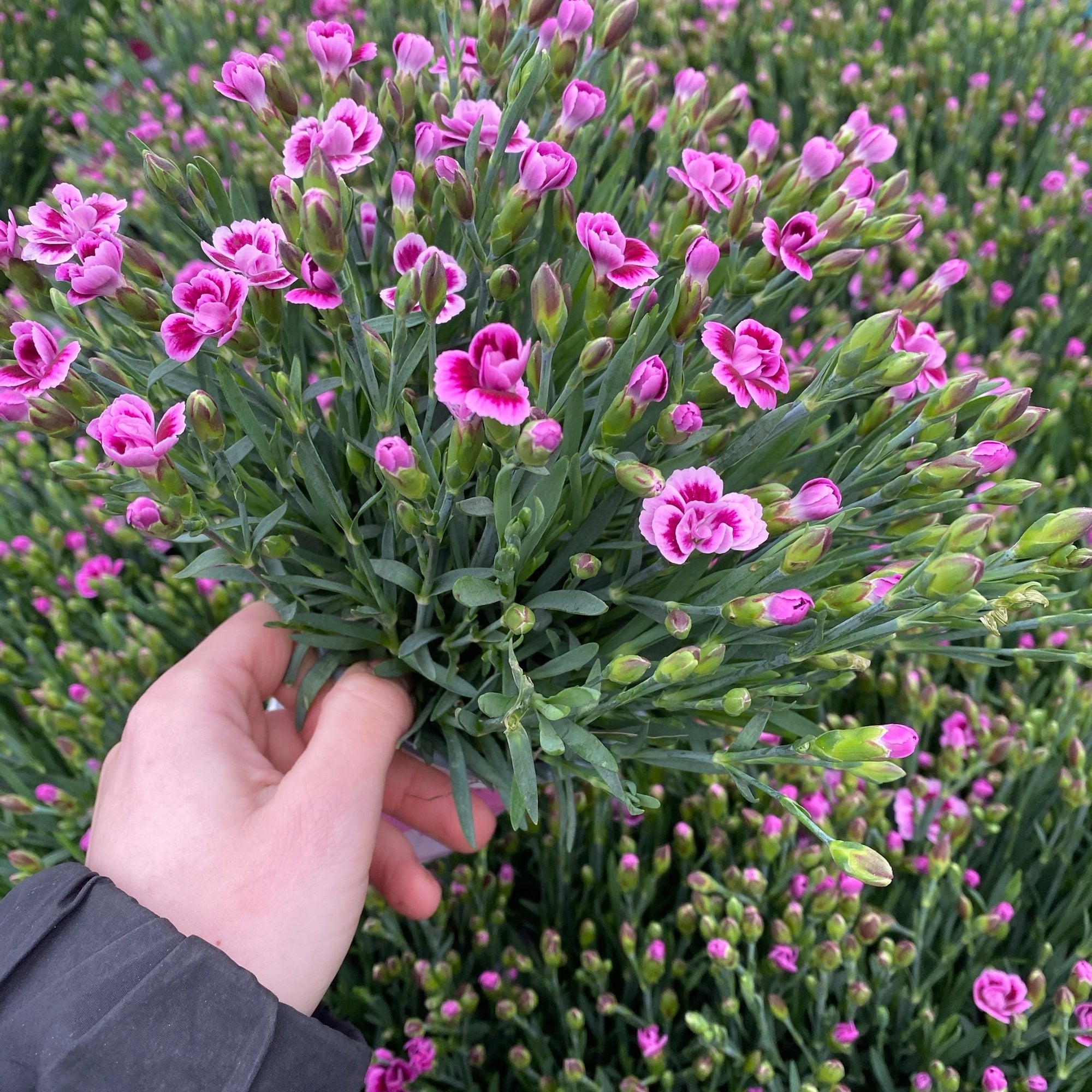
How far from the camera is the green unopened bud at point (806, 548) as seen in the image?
1.70ft

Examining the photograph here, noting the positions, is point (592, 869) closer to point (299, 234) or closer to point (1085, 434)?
point (299, 234)

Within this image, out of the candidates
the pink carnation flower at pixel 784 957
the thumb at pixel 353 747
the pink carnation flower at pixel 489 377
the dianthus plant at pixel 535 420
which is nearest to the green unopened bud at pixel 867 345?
the dianthus plant at pixel 535 420

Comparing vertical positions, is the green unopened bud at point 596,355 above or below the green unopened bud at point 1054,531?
above

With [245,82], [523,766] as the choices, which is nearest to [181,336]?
[245,82]

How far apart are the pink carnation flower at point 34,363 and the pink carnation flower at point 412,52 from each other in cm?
37

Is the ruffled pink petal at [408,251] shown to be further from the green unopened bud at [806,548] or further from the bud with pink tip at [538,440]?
the green unopened bud at [806,548]

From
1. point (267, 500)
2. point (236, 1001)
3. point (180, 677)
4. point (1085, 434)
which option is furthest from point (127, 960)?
point (1085, 434)

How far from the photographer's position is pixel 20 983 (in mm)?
581

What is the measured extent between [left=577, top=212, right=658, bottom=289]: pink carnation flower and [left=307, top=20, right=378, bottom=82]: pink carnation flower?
11.4 inches

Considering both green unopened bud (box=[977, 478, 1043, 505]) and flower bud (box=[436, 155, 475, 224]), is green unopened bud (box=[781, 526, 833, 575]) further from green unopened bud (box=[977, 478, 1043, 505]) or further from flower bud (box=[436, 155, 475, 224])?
flower bud (box=[436, 155, 475, 224])

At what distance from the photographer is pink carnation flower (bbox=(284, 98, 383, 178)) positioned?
1.80 ft

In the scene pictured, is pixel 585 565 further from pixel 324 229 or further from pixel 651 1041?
pixel 651 1041

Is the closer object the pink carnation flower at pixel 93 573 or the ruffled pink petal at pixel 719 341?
the ruffled pink petal at pixel 719 341

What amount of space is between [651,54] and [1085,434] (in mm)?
1022
